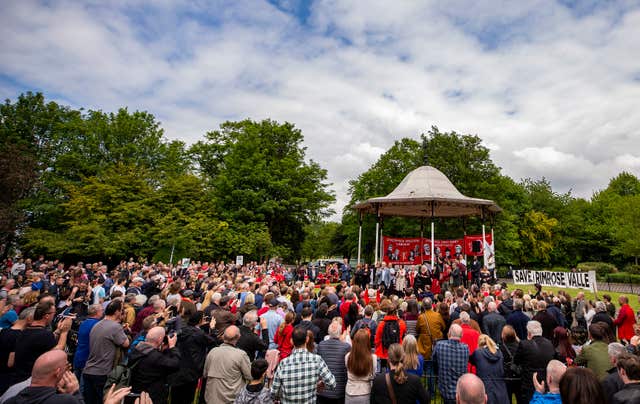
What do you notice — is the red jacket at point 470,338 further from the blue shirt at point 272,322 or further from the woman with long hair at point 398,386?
the blue shirt at point 272,322

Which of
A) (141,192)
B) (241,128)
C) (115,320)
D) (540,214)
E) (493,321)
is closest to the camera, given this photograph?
(115,320)

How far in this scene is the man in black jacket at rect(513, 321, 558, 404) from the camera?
5219 millimetres

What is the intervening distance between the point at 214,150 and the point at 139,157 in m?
7.99

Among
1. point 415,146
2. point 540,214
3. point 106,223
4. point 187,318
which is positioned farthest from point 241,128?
point 540,214

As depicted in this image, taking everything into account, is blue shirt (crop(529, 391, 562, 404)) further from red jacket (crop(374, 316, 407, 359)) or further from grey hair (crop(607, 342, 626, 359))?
red jacket (crop(374, 316, 407, 359))

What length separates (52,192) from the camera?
108 feet

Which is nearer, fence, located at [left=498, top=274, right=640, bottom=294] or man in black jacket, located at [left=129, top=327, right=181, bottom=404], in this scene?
man in black jacket, located at [left=129, top=327, right=181, bottom=404]

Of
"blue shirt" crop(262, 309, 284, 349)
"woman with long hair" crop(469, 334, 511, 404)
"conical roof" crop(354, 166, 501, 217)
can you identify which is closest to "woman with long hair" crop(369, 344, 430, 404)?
"woman with long hair" crop(469, 334, 511, 404)

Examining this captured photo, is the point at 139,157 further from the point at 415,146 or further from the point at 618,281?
the point at 618,281

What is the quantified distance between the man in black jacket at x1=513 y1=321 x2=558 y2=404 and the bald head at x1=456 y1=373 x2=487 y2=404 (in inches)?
133

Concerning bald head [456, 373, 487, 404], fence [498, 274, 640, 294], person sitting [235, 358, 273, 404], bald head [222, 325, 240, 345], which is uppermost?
fence [498, 274, 640, 294]

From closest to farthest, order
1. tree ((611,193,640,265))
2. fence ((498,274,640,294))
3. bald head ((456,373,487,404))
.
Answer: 1. bald head ((456,373,487,404))
2. fence ((498,274,640,294))
3. tree ((611,193,640,265))

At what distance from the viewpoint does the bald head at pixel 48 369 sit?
2.79 m

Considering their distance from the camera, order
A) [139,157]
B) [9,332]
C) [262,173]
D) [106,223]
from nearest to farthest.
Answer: [9,332] < [106,223] < [262,173] < [139,157]
